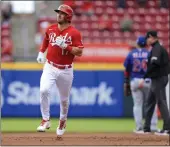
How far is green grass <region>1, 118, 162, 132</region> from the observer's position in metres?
13.8

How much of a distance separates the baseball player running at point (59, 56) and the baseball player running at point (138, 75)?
10.4 ft

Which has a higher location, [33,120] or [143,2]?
[143,2]

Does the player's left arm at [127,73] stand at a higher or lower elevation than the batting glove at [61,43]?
lower

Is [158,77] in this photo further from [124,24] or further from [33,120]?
[124,24]

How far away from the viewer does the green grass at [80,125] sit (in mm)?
13750

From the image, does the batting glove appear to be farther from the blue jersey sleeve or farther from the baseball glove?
the baseball glove

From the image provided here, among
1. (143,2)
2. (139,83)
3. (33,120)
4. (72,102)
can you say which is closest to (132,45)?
(143,2)

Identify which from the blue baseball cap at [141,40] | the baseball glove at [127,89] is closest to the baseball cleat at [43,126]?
the baseball glove at [127,89]

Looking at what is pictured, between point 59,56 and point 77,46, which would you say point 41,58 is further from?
point 77,46

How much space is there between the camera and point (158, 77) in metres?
11.8

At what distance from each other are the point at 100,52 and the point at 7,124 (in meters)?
6.44

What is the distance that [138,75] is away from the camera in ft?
41.7

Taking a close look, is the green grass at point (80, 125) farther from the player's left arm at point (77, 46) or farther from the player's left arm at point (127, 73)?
the player's left arm at point (77, 46)

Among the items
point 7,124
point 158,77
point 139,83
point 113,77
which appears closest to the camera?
point 158,77
